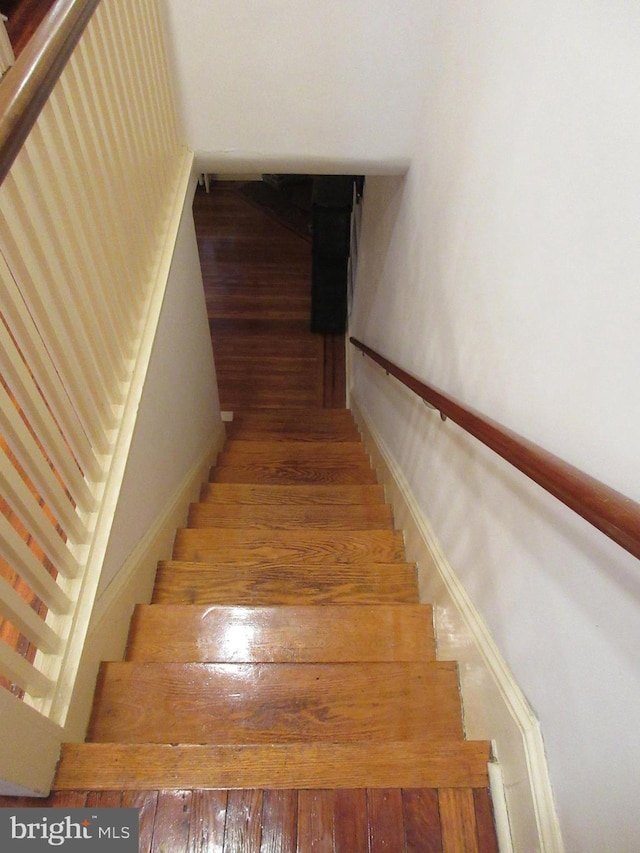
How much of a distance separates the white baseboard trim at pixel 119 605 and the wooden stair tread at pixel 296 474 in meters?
0.71

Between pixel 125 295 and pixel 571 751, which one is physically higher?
pixel 125 295

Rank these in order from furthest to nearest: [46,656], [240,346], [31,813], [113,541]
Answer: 1. [240,346]
2. [113,541]
3. [46,656]
4. [31,813]

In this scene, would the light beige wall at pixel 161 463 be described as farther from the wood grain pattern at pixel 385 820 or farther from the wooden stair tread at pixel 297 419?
the wooden stair tread at pixel 297 419

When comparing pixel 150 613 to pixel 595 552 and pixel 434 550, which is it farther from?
pixel 595 552

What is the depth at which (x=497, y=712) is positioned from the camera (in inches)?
45.1

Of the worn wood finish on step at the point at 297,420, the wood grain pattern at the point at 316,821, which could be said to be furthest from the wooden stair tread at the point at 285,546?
the worn wood finish on step at the point at 297,420

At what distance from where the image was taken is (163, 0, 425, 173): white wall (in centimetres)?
200

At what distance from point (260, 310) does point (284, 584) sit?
4.40 metres

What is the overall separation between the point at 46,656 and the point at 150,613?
1.50 feet

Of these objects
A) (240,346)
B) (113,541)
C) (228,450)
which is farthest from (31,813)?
(240,346)

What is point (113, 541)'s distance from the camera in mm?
1418

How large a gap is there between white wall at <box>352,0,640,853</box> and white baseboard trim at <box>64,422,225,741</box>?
975mm

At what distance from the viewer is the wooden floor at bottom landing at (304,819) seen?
1.03 metres

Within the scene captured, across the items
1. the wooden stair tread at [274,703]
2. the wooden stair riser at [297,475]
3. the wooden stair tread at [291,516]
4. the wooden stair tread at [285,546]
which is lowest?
the wooden stair tread at [274,703]
